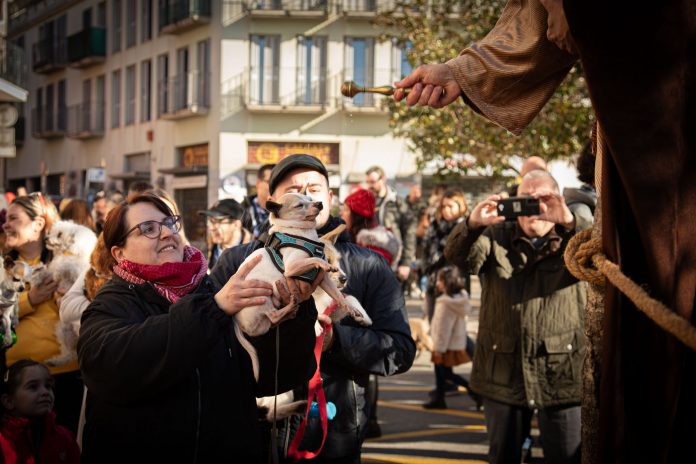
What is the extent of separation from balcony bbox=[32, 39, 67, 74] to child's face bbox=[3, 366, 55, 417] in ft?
156

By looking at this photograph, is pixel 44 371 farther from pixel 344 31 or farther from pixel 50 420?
pixel 344 31

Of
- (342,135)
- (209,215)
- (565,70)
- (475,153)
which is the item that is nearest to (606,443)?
(565,70)

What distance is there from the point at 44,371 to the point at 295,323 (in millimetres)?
2838

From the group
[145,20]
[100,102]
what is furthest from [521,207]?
[100,102]

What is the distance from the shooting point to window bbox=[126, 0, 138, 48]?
149ft

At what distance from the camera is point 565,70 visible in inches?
114

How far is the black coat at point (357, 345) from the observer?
4.84 m

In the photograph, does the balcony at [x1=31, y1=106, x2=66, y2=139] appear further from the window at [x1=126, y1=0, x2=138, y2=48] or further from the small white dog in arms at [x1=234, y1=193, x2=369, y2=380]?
the small white dog in arms at [x1=234, y1=193, x2=369, y2=380]

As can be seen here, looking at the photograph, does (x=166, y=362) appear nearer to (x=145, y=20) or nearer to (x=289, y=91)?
(x=289, y=91)

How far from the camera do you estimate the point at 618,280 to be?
95.6 inches

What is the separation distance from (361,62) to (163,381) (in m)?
36.3

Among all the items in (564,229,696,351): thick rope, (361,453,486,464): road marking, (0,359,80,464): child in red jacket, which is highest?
(564,229,696,351): thick rope

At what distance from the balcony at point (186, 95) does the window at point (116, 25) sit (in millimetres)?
5695

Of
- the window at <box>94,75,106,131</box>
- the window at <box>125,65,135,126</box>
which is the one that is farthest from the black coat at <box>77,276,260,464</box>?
the window at <box>94,75,106,131</box>
